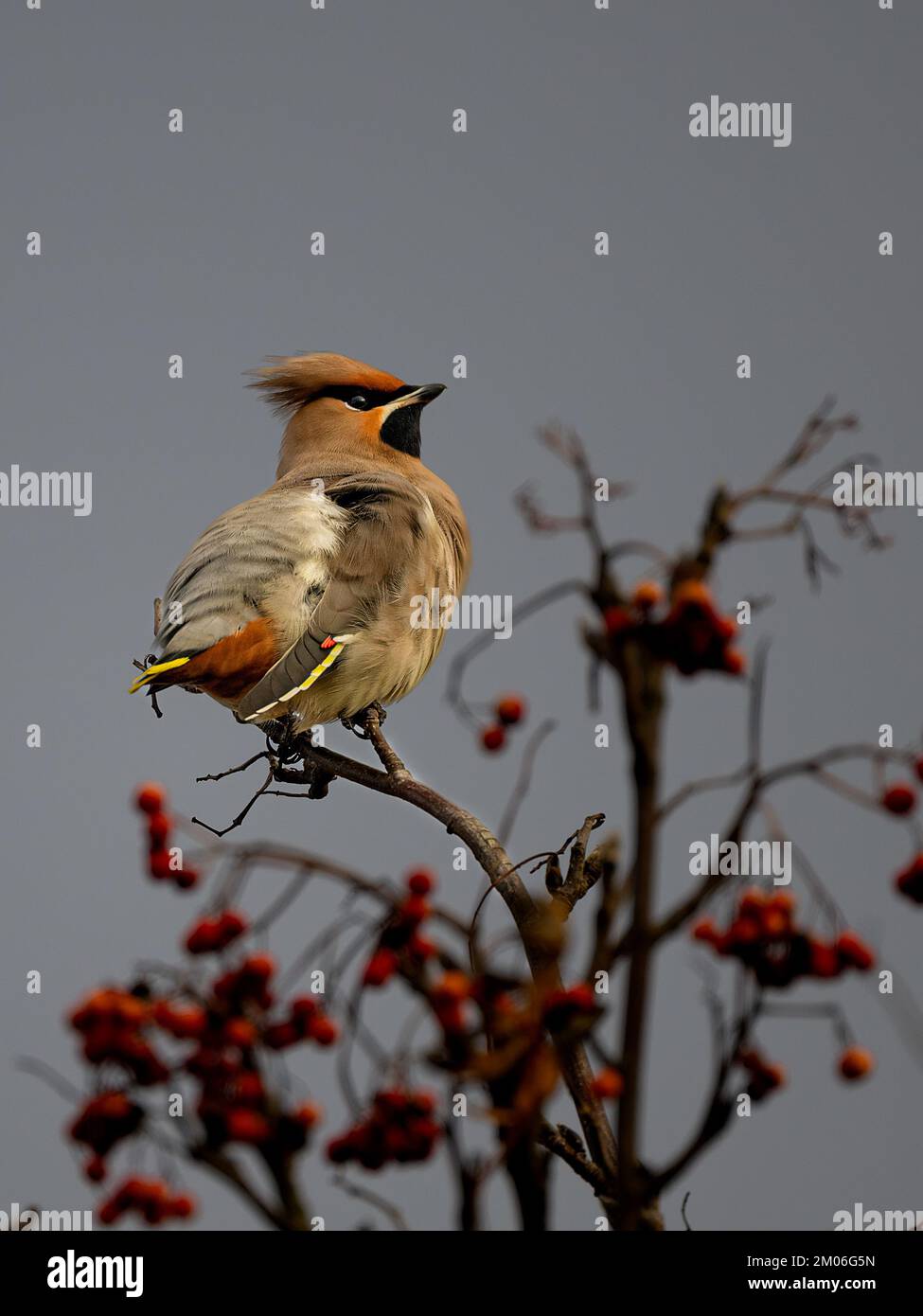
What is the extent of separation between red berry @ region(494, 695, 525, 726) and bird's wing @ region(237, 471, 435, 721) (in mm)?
1609

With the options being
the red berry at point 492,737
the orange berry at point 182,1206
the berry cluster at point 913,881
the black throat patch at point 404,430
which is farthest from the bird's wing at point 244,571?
the berry cluster at point 913,881

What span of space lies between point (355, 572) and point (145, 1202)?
2.26m

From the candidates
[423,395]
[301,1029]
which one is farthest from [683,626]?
[423,395]

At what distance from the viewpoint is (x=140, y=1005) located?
798 millimetres

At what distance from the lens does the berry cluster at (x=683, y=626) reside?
744mm

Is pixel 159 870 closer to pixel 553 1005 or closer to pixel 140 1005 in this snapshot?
pixel 140 1005

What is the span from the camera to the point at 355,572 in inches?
120

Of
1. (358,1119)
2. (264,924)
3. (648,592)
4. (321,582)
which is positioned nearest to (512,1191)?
(358,1119)

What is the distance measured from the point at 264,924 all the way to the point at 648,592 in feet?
1.03

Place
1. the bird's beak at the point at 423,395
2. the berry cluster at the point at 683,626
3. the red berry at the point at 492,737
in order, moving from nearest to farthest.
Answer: the berry cluster at the point at 683,626
the red berry at the point at 492,737
the bird's beak at the point at 423,395

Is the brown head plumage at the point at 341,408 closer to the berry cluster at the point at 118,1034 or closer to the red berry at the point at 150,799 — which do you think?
the red berry at the point at 150,799

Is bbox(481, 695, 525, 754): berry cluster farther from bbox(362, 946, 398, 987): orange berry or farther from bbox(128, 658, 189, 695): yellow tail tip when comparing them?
bbox(128, 658, 189, 695): yellow tail tip

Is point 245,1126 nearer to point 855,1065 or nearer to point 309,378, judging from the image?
point 855,1065

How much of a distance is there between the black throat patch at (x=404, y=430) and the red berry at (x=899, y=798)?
2957mm
